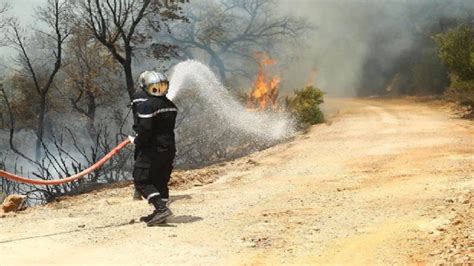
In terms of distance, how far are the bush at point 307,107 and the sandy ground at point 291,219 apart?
18.5 feet

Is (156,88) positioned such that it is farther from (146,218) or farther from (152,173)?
(146,218)

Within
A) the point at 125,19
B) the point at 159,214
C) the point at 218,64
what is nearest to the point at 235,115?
the point at 125,19

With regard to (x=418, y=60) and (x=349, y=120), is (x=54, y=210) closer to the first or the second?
(x=349, y=120)

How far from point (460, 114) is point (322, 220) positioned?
12.1 m

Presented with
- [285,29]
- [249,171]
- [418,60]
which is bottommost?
[249,171]

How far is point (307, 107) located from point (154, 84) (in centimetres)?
→ 1050

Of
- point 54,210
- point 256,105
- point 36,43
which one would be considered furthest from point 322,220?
point 36,43

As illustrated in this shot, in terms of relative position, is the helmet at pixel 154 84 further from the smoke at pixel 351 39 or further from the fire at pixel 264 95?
the smoke at pixel 351 39

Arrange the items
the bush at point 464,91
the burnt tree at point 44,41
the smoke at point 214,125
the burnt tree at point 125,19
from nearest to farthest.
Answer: the smoke at point 214,125, the burnt tree at point 125,19, the bush at point 464,91, the burnt tree at point 44,41

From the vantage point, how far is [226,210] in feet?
21.8

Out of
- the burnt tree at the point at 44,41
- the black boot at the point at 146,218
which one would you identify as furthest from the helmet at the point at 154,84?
the burnt tree at the point at 44,41

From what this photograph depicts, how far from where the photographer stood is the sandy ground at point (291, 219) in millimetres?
4867

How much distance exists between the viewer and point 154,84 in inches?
238

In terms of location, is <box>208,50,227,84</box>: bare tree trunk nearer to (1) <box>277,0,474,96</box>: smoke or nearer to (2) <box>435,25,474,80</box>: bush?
(1) <box>277,0,474,96</box>: smoke
